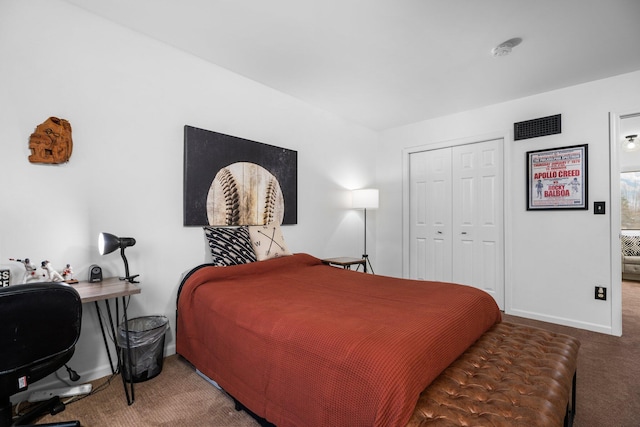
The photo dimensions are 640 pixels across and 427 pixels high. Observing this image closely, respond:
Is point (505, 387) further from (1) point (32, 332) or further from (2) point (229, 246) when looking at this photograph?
(2) point (229, 246)

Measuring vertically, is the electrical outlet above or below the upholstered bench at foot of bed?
below

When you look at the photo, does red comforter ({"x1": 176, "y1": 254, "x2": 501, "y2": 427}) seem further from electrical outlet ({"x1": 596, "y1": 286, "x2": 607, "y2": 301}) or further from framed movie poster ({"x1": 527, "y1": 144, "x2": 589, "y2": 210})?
framed movie poster ({"x1": 527, "y1": 144, "x2": 589, "y2": 210})

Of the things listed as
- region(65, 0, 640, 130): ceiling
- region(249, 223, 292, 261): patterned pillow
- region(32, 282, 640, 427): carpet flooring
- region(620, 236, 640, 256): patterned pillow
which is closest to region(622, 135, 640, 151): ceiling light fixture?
region(620, 236, 640, 256): patterned pillow

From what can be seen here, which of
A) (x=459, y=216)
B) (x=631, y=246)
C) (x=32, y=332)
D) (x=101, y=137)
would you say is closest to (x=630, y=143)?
(x=631, y=246)

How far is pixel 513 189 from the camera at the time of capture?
11.8 feet

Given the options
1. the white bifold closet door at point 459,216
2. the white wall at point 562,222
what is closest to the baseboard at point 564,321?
the white wall at point 562,222

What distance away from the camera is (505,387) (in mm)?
1250

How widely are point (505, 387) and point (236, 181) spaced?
2.51m

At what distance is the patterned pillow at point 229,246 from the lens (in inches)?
101

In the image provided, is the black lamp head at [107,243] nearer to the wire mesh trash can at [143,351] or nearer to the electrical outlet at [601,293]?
the wire mesh trash can at [143,351]

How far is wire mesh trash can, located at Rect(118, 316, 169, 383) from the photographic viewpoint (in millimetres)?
2008

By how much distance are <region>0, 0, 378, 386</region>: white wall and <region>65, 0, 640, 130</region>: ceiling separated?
228 mm

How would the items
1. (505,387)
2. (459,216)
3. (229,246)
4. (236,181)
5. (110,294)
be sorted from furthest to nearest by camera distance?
(459,216)
(236,181)
(229,246)
(110,294)
(505,387)

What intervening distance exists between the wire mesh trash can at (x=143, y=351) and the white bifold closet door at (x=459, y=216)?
3.41m
